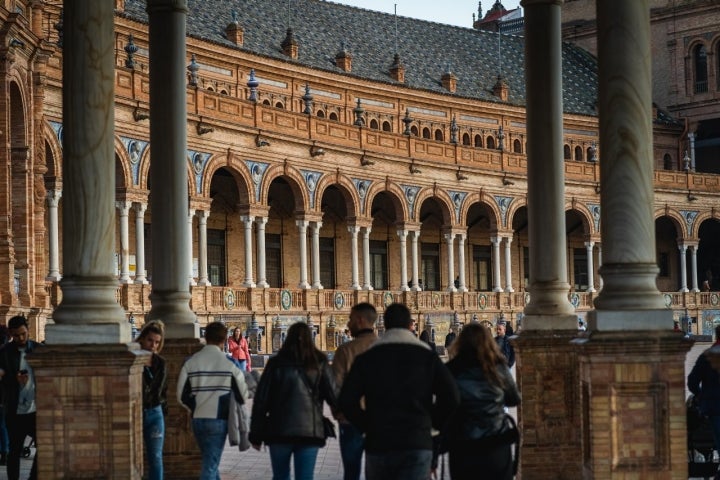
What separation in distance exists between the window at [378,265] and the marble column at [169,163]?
36.8 m

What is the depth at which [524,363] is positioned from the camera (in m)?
12.1

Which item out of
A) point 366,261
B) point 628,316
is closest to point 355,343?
point 628,316

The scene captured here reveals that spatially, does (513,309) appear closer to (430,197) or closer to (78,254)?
(430,197)

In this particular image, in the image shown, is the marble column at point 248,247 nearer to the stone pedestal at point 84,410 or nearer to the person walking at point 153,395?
the person walking at point 153,395

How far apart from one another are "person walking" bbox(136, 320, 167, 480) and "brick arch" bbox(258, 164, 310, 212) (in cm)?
2980

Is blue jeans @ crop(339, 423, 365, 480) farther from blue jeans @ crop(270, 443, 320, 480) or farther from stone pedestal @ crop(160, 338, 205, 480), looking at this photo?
stone pedestal @ crop(160, 338, 205, 480)

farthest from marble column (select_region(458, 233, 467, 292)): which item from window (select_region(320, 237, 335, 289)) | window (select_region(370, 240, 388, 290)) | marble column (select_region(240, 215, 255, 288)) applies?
marble column (select_region(240, 215, 255, 288))

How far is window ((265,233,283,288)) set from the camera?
4534cm

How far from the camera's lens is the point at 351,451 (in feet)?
33.5

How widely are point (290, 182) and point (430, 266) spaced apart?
11347 mm

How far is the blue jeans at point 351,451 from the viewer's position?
1016cm

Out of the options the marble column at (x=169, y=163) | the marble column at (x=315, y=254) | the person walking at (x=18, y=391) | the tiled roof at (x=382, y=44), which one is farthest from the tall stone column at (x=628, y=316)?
the tiled roof at (x=382, y=44)

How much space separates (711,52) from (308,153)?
2821 cm

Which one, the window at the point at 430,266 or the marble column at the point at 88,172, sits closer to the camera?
the marble column at the point at 88,172
